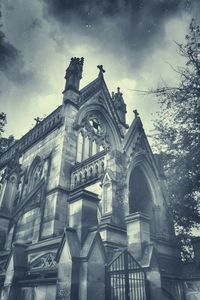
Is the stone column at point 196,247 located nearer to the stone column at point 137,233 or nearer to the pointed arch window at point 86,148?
the stone column at point 137,233

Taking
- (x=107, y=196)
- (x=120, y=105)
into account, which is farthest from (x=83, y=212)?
(x=120, y=105)

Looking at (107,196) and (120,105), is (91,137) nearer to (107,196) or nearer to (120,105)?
(120,105)

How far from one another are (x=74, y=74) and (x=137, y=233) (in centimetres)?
1235

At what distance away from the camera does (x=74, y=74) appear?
675 inches

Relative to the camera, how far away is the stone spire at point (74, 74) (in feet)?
54.6

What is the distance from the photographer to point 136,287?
6.66 metres

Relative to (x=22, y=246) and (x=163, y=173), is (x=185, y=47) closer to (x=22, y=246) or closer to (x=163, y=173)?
(x=163, y=173)

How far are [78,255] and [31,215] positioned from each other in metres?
8.31

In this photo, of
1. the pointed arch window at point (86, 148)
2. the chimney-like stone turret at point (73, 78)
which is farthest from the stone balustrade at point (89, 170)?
the chimney-like stone turret at point (73, 78)

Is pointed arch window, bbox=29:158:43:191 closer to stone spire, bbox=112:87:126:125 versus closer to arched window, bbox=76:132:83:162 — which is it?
arched window, bbox=76:132:83:162

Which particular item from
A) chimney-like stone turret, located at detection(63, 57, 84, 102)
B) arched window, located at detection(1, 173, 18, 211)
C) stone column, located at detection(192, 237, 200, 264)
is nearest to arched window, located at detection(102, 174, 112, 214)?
stone column, located at detection(192, 237, 200, 264)

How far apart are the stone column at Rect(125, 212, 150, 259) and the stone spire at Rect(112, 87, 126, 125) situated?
44.2ft

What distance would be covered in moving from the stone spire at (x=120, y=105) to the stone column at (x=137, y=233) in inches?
531

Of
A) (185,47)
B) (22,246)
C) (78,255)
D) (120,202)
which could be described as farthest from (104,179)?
(185,47)
